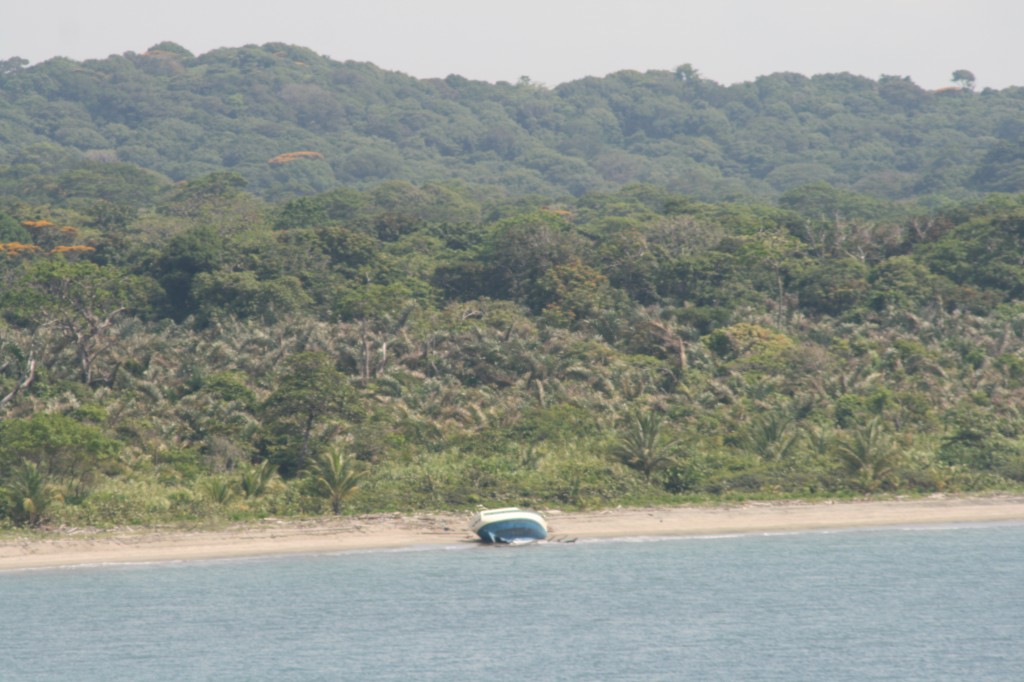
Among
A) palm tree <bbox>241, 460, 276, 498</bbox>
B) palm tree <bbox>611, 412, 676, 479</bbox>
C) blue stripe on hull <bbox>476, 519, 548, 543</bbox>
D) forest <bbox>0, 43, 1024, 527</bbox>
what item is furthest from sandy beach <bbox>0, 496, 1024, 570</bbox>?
palm tree <bbox>611, 412, 676, 479</bbox>

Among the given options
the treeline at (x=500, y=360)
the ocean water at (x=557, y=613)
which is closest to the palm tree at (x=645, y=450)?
the treeline at (x=500, y=360)

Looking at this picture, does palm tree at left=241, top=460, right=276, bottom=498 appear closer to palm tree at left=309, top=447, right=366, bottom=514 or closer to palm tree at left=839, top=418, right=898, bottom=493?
palm tree at left=309, top=447, right=366, bottom=514

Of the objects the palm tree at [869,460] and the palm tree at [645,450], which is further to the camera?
the palm tree at [869,460]

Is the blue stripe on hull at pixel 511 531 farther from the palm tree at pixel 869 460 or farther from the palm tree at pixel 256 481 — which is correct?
the palm tree at pixel 869 460

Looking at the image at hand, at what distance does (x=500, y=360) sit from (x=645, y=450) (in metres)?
14.9

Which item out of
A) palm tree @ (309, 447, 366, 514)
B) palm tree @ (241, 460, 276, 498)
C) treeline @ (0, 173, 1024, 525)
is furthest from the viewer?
treeline @ (0, 173, 1024, 525)

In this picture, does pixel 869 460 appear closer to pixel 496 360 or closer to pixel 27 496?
pixel 496 360

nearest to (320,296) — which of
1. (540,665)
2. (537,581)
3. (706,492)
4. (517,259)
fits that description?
(517,259)

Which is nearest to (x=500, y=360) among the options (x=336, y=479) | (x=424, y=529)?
(x=336, y=479)

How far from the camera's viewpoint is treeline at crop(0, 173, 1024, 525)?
142 ft

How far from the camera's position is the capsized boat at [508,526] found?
1526 inches

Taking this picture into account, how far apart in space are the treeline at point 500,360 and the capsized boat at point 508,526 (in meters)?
3.00

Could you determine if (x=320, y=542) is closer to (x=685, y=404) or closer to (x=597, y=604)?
(x=597, y=604)

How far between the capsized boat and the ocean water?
1.72 feet
